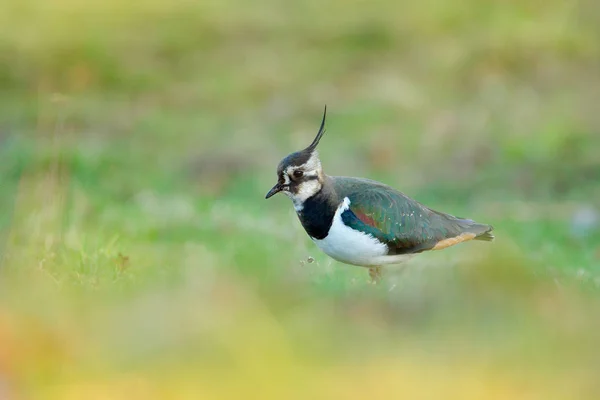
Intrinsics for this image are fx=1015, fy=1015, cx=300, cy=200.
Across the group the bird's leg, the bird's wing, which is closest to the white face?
the bird's wing

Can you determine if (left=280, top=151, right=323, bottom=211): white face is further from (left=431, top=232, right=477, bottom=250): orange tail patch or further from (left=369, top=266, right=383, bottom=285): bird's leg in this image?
(left=431, top=232, right=477, bottom=250): orange tail patch

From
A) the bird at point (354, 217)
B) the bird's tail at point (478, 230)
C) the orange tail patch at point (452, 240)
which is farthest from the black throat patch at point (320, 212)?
the bird's tail at point (478, 230)

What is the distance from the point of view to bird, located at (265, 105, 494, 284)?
6.27 metres

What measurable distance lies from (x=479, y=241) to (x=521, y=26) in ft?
39.5

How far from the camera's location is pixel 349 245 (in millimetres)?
6195

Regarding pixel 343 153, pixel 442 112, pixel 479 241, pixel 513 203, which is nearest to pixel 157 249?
pixel 479 241

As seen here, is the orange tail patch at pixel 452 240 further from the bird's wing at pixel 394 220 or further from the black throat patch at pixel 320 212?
the black throat patch at pixel 320 212

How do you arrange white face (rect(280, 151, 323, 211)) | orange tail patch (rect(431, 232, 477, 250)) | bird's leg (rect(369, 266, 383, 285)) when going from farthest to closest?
orange tail patch (rect(431, 232, 477, 250)), white face (rect(280, 151, 323, 211)), bird's leg (rect(369, 266, 383, 285))

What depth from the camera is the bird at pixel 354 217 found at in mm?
6270

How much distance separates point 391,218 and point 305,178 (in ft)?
1.99

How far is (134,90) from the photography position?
1781 cm

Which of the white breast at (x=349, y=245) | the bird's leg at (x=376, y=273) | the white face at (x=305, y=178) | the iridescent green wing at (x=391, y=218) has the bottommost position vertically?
the bird's leg at (x=376, y=273)

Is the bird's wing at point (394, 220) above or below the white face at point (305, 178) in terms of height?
below

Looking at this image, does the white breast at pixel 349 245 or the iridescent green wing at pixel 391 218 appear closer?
the white breast at pixel 349 245
